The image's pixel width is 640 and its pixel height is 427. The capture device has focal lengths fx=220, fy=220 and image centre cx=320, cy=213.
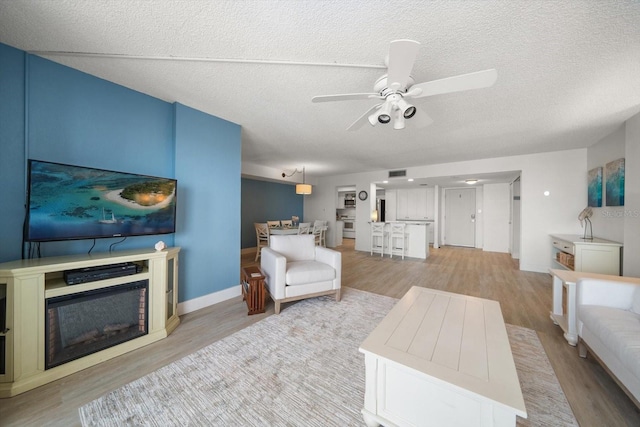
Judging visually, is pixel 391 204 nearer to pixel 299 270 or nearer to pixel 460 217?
pixel 460 217

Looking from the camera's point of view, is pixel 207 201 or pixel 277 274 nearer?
pixel 277 274

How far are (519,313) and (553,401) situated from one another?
5.15 ft

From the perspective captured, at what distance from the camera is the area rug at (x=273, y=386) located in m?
1.28

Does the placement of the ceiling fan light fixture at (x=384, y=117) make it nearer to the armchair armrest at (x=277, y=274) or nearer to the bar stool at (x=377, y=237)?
→ the armchair armrest at (x=277, y=274)

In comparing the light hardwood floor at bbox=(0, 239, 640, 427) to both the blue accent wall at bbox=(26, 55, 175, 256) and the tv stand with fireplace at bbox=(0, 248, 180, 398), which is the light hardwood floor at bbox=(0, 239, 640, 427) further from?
the blue accent wall at bbox=(26, 55, 175, 256)

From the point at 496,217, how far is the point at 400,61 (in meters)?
7.32

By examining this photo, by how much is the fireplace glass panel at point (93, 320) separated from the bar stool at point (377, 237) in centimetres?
529

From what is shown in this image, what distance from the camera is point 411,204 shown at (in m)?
8.05

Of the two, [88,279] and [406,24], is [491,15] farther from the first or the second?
[88,279]

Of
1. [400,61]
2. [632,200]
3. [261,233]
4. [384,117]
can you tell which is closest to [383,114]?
[384,117]

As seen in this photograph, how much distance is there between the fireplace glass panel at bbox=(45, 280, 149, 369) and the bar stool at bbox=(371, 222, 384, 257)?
5292 mm

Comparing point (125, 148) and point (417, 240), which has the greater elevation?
point (125, 148)

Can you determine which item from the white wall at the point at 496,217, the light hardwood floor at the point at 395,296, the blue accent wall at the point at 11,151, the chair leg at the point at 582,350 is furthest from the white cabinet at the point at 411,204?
the blue accent wall at the point at 11,151

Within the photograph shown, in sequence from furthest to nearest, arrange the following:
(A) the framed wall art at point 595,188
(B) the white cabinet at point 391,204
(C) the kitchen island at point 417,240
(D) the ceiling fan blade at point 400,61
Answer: (B) the white cabinet at point 391,204, (C) the kitchen island at point 417,240, (A) the framed wall art at point 595,188, (D) the ceiling fan blade at point 400,61
